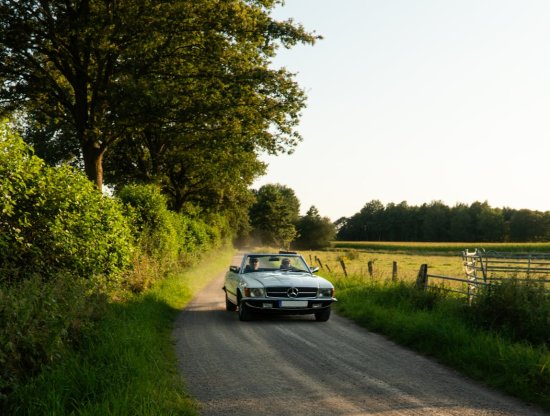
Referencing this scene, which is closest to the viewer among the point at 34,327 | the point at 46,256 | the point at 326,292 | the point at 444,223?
the point at 34,327

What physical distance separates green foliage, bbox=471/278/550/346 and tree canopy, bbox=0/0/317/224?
11915 mm

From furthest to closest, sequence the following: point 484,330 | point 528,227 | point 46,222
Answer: point 528,227 < point 46,222 < point 484,330

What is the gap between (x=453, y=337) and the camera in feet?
28.0

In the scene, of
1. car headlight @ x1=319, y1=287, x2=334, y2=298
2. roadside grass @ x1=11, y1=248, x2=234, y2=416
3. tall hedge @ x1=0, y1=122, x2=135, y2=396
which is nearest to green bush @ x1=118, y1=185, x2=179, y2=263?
tall hedge @ x1=0, y1=122, x2=135, y2=396

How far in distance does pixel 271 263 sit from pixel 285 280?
1614mm

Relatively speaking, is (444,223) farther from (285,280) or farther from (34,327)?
(34,327)

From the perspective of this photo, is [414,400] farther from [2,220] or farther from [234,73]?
[234,73]

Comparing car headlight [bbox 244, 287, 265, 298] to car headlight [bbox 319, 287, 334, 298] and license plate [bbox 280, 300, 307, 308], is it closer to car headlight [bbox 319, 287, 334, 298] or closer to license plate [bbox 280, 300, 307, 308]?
license plate [bbox 280, 300, 307, 308]

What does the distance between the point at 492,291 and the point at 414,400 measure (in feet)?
13.2

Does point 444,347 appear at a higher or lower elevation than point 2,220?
lower

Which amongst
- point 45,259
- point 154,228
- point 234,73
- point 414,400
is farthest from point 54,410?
point 234,73

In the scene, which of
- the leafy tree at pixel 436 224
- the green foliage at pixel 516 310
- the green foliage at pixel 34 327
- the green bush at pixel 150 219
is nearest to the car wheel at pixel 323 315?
the green foliage at pixel 516 310

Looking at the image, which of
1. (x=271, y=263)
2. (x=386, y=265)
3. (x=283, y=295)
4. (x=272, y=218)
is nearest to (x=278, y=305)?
(x=283, y=295)

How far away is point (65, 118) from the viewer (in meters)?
21.2
